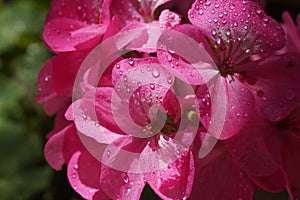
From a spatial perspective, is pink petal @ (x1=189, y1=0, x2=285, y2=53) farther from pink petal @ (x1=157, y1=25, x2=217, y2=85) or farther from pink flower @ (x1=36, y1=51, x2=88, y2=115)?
pink flower @ (x1=36, y1=51, x2=88, y2=115)

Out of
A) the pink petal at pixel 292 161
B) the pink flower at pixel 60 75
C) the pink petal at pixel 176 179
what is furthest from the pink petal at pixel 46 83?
the pink petal at pixel 292 161

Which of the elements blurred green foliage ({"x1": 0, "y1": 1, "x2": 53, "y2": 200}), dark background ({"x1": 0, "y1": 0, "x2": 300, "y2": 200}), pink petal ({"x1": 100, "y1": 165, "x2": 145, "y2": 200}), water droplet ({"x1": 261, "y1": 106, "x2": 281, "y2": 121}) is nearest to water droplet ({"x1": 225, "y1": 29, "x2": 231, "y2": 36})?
water droplet ({"x1": 261, "y1": 106, "x2": 281, "y2": 121})

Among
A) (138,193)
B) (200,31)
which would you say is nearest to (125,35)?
(200,31)

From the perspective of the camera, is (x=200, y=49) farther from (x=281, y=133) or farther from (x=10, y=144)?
(x=10, y=144)

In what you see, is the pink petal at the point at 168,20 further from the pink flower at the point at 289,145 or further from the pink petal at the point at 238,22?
the pink flower at the point at 289,145

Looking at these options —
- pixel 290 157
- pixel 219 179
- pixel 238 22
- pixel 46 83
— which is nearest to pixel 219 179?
pixel 219 179

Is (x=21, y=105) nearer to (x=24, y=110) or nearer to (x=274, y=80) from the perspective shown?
(x=24, y=110)
